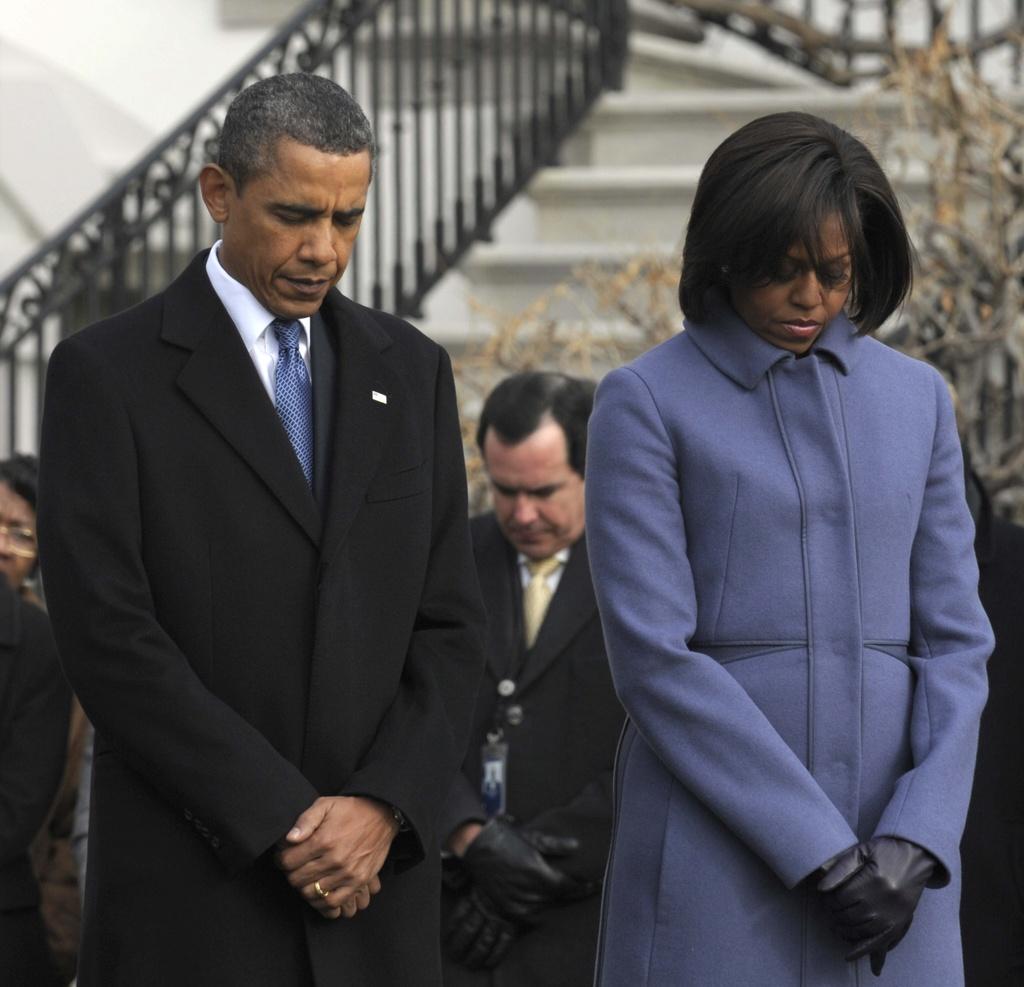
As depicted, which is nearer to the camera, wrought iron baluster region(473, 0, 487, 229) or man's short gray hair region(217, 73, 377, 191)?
man's short gray hair region(217, 73, 377, 191)

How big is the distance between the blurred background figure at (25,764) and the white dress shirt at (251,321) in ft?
5.37

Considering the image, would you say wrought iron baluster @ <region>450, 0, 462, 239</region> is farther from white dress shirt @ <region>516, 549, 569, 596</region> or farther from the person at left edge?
the person at left edge

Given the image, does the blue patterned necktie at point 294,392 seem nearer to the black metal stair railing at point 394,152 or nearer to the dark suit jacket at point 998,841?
the dark suit jacket at point 998,841

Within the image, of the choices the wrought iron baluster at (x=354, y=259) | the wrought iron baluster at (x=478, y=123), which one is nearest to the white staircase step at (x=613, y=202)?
the wrought iron baluster at (x=478, y=123)

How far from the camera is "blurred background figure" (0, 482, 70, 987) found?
4.54 meters

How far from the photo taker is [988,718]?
13.1ft

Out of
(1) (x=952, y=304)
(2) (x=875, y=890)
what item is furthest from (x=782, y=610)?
(1) (x=952, y=304)

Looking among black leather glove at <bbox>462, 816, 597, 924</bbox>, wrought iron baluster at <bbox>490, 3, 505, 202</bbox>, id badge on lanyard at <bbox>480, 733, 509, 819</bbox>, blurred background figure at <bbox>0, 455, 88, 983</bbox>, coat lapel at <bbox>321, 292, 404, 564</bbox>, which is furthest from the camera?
wrought iron baluster at <bbox>490, 3, 505, 202</bbox>

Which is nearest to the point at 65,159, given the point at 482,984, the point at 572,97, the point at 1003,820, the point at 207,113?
the point at 207,113

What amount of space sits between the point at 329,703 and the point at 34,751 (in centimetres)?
172


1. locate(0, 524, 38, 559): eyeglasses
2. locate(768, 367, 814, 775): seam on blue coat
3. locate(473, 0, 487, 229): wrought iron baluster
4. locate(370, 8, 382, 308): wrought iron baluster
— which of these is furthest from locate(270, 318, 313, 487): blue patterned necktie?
locate(473, 0, 487, 229): wrought iron baluster

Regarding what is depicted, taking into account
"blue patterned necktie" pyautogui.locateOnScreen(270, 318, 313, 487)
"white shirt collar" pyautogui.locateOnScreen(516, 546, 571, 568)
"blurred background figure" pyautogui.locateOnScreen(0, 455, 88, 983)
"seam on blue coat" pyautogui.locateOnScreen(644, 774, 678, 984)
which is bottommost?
"blurred background figure" pyautogui.locateOnScreen(0, 455, 88, 983)

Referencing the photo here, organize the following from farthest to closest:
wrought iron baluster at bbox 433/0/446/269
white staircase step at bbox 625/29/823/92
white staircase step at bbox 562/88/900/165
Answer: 1. white staircase step at bbox 625/29/823/92
2. white staircase step at bbox 562/88/900/165
3. wrought iron baluster at bbox 433/0/446/269

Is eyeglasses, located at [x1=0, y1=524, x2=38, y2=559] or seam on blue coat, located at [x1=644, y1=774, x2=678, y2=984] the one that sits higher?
seam on blue coat, located at [x1=644, y1=774, x2=678, y2=984]
